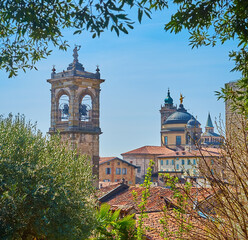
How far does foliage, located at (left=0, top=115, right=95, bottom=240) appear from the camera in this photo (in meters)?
10.5

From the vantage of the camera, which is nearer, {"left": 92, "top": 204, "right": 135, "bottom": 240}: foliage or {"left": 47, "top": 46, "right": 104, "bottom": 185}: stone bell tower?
{"left": 92, "top": 204, "right": 135, "bottom": 240}: foliage

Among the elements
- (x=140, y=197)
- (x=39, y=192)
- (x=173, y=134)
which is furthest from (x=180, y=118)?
(x=39, y=192)

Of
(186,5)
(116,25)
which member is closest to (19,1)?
(116,25)

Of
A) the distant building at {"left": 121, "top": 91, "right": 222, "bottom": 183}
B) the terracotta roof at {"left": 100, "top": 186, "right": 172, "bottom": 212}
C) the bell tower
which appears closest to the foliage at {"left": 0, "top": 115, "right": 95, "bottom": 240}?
the terracotta roof at {"left": 100, "top": 186, "right": 172, "bottom": 212}

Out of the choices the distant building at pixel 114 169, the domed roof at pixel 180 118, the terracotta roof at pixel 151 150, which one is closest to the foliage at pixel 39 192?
the distant building at pixel 114 169

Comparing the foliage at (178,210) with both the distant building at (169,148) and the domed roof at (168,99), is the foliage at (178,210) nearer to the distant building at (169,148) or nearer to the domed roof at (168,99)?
the distant building at (169,148)

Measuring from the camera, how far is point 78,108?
117ft

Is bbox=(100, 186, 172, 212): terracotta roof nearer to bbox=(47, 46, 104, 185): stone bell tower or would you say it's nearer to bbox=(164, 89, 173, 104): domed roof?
bbox=(47, 46, 104, 185): stone bell tower

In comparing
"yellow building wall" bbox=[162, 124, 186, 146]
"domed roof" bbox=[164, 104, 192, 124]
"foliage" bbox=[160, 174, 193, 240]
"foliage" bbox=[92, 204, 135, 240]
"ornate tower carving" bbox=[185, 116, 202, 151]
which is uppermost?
"domed roof" bbox=[164, 104, 192, 124]

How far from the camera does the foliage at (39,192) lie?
34.4 feet

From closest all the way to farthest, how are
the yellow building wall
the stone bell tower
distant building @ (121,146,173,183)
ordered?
1. the stone bell tower
2. distant building @ (121,146,173,183)
3. the yellow building wall

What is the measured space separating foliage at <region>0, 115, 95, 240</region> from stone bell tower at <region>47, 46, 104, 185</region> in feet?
70.9

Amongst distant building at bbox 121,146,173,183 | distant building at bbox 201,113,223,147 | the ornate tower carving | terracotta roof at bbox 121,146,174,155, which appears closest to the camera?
the ornate tower carving

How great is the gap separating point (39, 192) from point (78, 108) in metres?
25.0
